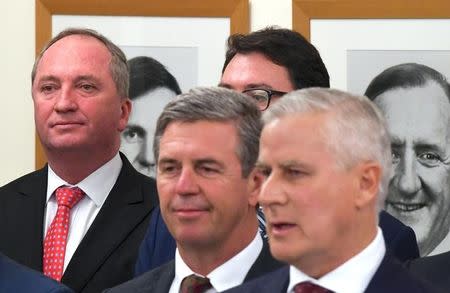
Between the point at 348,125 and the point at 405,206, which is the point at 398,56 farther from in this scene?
the point at 348,125

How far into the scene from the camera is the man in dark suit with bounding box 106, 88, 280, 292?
9.84 ft

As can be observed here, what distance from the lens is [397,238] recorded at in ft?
11.3

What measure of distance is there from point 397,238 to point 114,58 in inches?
47.6

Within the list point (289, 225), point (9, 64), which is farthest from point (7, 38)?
point (289, 225)

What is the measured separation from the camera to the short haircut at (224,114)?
3059mm

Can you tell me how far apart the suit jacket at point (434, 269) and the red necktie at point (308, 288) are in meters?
0.50

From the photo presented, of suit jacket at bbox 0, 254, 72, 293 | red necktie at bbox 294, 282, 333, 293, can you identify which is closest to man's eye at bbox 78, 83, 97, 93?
suit jacket at bbox 0, 254, 72, 293

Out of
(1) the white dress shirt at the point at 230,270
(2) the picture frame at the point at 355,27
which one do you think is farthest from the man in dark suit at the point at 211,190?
(2) the picture frame at the point at 355,27

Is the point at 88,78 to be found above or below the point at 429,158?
above

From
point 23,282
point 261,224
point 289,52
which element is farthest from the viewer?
point 289,52

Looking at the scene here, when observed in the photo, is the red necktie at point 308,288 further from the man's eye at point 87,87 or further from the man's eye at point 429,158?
the man's eye at point 429,158

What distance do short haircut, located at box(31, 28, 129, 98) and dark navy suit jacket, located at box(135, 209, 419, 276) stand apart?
0.59 m

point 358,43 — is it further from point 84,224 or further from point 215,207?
point 215,207

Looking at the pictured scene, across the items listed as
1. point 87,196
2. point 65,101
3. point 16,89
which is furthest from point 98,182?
point 16,89
